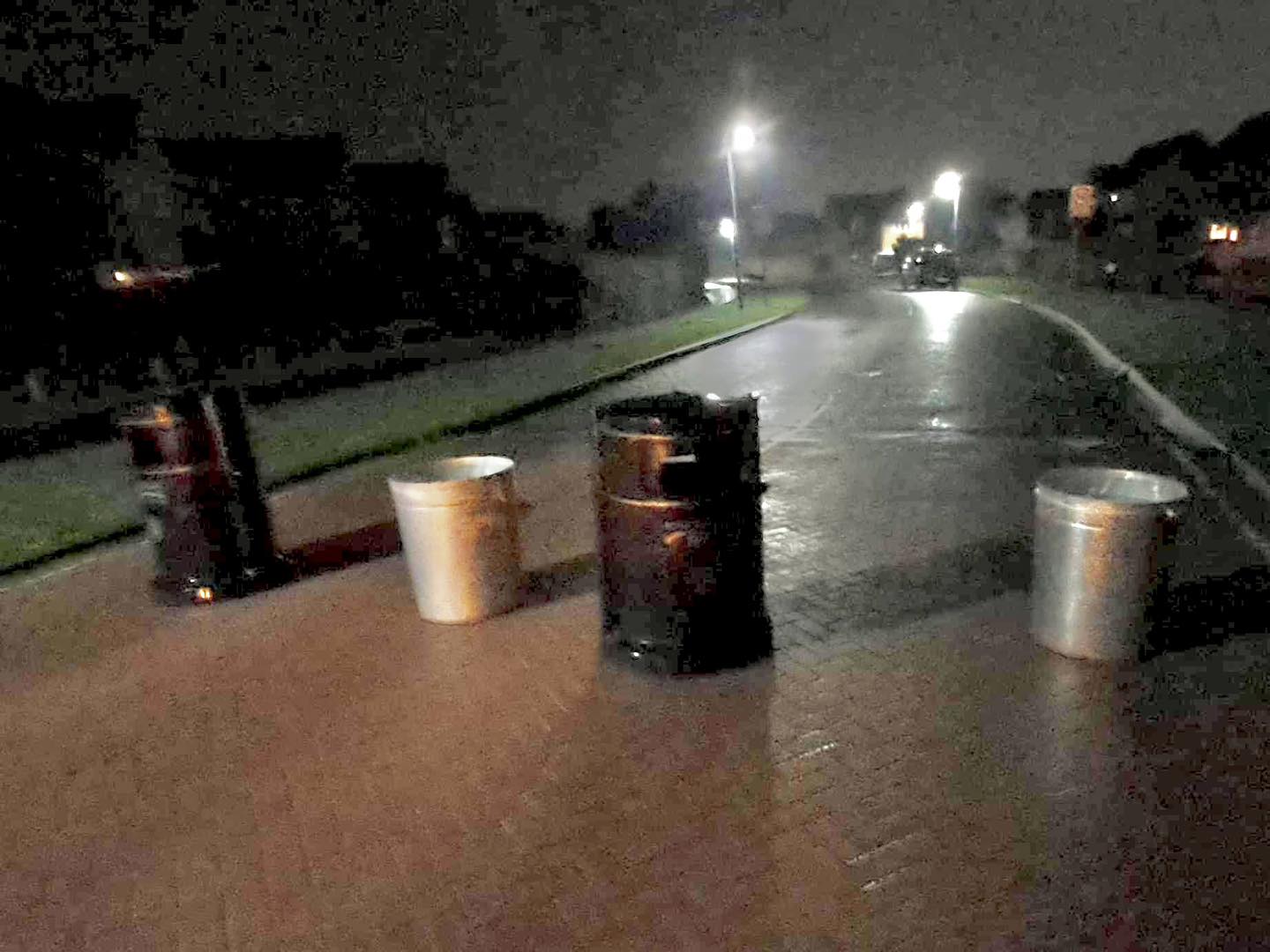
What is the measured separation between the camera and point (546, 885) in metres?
3.44

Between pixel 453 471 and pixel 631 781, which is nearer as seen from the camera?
pixel 631 781

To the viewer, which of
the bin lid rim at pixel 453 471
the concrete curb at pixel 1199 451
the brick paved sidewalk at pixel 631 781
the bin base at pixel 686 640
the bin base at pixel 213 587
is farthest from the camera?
the concrete curb at pixel 1199 451

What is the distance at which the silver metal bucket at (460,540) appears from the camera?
18.6ft

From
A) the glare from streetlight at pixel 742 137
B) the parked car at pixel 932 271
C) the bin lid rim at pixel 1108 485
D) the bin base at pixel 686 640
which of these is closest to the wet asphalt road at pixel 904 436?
the bin lid rim at pixel 1108 485

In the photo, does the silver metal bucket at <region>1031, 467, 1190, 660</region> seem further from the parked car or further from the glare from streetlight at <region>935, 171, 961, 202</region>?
the glare from streetlight at <region>935, 171, 961, 202</region>

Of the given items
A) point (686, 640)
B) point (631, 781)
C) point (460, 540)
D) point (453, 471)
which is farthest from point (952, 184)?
point (631, 781)

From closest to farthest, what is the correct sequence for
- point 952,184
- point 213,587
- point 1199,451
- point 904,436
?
point 213,587, point 1199,451, point 904,436, point 952,184

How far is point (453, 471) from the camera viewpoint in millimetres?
6156

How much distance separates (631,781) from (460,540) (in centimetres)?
218

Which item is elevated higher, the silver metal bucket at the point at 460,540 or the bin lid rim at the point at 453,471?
the bin lid rim at the point at 453,471

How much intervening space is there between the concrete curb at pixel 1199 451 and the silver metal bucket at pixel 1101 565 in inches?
86.3

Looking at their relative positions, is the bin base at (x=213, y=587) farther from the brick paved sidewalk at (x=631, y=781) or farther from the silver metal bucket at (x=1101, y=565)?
the silver metal bucket at (x=1101, y=565)

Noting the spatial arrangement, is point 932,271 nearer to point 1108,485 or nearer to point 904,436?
point 904,436

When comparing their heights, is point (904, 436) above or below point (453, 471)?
below
